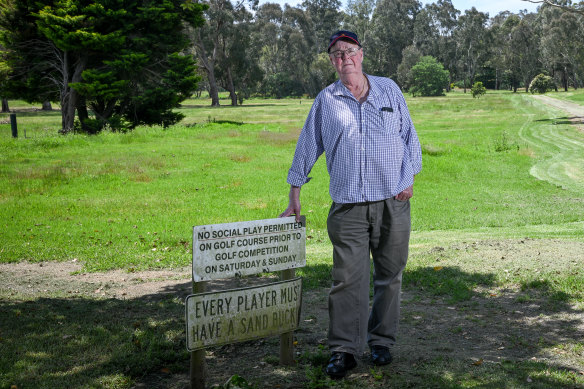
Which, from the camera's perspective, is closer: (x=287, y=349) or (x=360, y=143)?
(x=360, y=143)

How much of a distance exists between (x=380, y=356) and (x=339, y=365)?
1.15 ft

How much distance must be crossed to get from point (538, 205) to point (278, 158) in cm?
1026

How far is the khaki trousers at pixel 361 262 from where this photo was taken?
12.4ft

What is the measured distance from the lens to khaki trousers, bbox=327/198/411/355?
12.4 feet

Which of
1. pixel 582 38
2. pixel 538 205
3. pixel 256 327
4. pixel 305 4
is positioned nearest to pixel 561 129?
pixel 538 205

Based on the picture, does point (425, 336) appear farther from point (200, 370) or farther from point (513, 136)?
point (513, 136)

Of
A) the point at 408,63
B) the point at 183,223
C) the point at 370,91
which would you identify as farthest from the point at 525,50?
the point at 370,91

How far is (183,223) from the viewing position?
11.7 meters

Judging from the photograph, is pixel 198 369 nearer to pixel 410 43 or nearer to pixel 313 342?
pixel 313 342

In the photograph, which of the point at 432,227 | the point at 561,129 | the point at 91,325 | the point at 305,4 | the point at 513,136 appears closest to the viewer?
the point at 91,325

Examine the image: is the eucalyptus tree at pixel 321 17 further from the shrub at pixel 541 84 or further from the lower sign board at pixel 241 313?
the lower sign board at pixel 241 313

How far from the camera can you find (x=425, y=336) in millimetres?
4797

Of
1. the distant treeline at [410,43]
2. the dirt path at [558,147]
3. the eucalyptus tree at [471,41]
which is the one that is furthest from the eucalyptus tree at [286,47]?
the dirt path at [558,147]

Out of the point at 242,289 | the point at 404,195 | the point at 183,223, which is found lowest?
the point at 183,223
